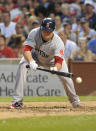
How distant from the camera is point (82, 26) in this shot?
17.0m

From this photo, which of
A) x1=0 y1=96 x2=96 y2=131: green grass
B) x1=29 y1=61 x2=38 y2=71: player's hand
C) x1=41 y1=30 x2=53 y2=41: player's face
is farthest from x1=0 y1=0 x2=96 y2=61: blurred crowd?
x1=0 y1=96 x2=96 y2=131: green grass

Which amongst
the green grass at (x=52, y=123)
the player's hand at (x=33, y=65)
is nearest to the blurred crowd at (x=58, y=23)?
the player's hand at (x=33, y=65)

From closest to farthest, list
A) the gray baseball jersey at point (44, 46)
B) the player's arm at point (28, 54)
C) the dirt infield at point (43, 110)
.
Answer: the dirt infield at point (43, 110) < the player's arm at point (28, 54) < the gray baseball jersey at point (44, 46)

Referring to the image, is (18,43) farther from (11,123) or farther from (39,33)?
(11,123)

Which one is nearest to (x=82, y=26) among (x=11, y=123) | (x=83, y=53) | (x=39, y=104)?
(x=83, y=53)

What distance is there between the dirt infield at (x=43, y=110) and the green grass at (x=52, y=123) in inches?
24.7

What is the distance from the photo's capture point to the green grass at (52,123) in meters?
7.63

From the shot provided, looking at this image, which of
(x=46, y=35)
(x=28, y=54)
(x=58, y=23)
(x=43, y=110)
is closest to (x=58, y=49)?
(x=46, y=35)

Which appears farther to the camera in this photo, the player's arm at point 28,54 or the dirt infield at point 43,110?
the player's arm at point 28,54

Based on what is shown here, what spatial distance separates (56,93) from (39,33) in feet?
16.8

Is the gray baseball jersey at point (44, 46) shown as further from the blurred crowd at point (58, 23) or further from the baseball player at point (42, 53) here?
the blurred crowd at point (58, 23)

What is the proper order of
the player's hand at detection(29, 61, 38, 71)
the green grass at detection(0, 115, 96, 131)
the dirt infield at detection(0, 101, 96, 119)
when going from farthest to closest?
the player's hand at detection(29, 61, 38, 71), the dirt infield at detection(0, 101, 96, 119), the green grass at detection(0, 115, 96, 131)

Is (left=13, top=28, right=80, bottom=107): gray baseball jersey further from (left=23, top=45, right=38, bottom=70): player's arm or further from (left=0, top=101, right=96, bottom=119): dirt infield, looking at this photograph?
(left=0, top=101, right=96, bottom=119): dirt infield

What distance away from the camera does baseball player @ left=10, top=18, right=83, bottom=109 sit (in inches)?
399
